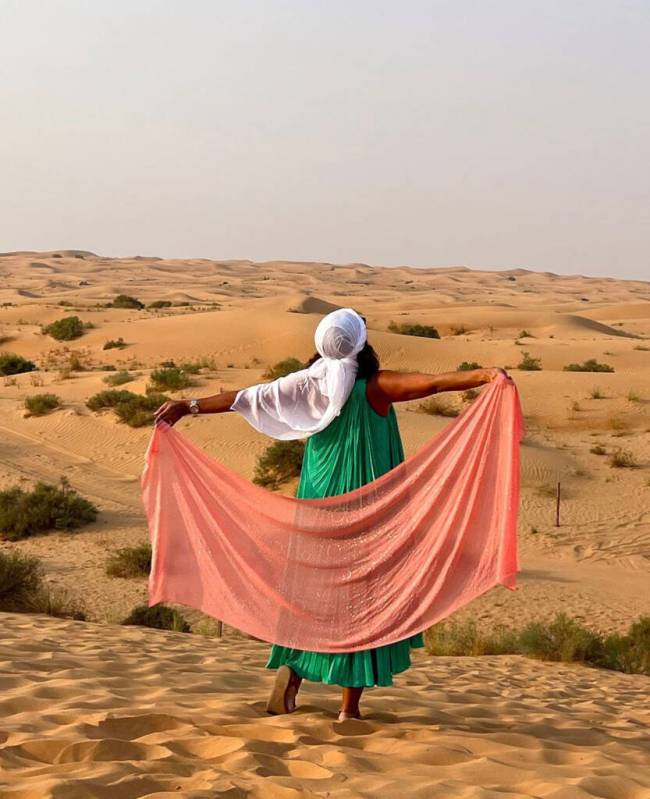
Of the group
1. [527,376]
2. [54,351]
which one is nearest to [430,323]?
[54,351]

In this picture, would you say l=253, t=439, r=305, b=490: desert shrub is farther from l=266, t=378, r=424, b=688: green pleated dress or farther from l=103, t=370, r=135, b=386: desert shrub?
l=266, t=378, r=424, b=688: green pleated dress

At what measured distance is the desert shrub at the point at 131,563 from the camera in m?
12.7

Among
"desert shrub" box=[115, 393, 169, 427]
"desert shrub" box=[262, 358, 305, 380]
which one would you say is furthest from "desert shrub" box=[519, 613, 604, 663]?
"desert shrub" box=[262, 358, 305, 380]

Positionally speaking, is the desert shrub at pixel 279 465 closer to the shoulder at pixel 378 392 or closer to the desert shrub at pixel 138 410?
the desert shrub at pixel 138 410

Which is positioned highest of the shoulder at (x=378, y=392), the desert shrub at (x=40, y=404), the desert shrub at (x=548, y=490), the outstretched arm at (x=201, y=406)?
the shoulder at (x=378, y=392)

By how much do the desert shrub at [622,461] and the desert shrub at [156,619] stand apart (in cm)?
1054

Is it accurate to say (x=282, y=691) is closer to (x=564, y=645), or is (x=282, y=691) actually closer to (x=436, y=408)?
(x=564, y=645)

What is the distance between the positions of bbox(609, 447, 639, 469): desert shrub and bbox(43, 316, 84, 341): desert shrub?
77.5 feet

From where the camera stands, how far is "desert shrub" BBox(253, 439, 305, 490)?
1748 cm

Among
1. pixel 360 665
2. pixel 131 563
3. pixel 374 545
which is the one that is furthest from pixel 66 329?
pixel 360 665

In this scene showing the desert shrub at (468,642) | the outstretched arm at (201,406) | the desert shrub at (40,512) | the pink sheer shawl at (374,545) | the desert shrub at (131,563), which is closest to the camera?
the pink sheer shawl at (374,545)

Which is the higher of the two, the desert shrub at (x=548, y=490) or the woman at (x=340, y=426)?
the woman at (x=340, y=426)

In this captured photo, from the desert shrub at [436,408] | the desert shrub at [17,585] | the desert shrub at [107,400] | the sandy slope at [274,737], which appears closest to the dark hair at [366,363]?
the sandy slope at [274,737]

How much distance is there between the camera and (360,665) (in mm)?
5285
